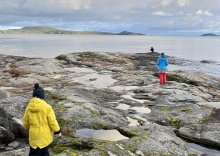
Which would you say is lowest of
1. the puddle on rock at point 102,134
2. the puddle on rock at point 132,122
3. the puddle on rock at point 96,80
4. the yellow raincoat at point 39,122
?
the puddle on rock at point 96,80

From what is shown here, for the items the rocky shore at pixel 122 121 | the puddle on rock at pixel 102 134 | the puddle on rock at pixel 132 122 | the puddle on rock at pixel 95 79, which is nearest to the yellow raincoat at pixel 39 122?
the rocky shore at pixel 122 121

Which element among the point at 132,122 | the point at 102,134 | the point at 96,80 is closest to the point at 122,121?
the point at 132,122

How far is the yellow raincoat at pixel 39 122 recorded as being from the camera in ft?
30.4

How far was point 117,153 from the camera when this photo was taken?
37.0 ft

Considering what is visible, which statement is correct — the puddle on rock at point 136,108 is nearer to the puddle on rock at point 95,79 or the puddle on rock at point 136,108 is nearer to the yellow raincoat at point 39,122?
the puddle on rock at point 95,79

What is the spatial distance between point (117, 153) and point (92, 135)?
2.92 meters

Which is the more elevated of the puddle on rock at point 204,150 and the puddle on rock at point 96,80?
the puddle on rock at point 96,80

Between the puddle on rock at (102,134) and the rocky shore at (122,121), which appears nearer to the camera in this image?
the rocky shore at (122,121)

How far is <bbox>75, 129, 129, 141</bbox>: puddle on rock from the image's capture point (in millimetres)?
13531

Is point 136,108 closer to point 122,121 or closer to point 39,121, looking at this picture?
point 122,121

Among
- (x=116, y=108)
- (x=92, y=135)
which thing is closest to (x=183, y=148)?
(x=92, y=135)

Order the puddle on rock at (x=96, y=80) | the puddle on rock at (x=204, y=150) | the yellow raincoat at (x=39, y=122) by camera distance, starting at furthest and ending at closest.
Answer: the puddle on rock at (x=96, y=80) → the puddle on rock at (x=204, y=150) → the yellow raincoat at (x=39, y=122)

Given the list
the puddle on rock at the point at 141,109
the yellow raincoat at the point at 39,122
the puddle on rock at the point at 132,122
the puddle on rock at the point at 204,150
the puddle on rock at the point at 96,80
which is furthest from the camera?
the puddle on rock at the point at 96,80

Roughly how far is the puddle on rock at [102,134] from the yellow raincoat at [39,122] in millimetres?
4457
